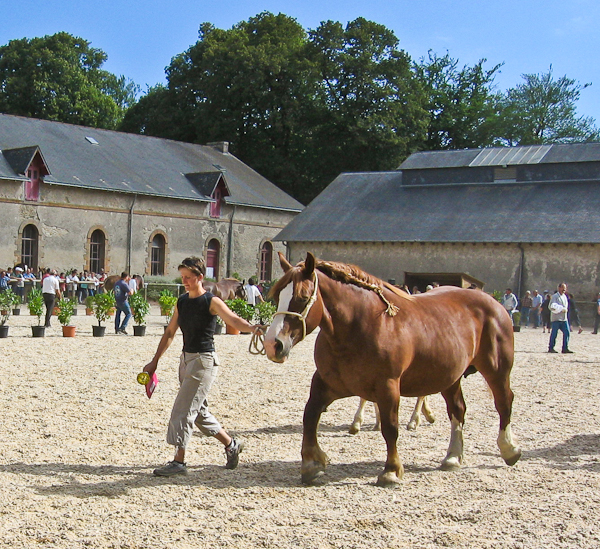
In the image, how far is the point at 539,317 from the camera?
30.3 meters

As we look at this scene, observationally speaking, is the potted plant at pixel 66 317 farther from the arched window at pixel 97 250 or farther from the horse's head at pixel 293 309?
the arched window at pixel 97 250

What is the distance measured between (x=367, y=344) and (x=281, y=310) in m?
0.77

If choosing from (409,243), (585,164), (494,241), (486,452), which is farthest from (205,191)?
(486,452)

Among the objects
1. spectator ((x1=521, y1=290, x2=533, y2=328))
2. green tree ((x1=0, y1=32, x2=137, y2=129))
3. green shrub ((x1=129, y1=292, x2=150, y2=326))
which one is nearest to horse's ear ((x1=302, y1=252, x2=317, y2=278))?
green shrub ((x1=129, y1=292, x2=150, y2=326))

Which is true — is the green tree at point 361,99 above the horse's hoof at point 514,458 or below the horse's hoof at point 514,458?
above

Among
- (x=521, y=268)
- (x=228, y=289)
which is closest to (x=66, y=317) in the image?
(x=228, y=289)

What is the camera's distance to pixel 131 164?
131 ft

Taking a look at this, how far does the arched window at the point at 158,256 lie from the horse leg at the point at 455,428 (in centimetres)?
3293

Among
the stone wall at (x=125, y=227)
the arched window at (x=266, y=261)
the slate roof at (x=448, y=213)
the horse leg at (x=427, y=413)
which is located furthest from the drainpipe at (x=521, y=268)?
the horse leg at (x=427, y=413)

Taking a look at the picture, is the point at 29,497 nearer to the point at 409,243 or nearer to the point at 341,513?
the point at 341,513

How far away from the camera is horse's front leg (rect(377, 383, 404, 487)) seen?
616 centimetres

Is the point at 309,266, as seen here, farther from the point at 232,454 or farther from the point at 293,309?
the point at 232,454

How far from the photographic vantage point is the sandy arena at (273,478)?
498cm

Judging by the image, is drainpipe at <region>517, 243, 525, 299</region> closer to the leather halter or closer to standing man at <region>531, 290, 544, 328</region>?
standing man at <region>531, 290, 544, 328</region>
